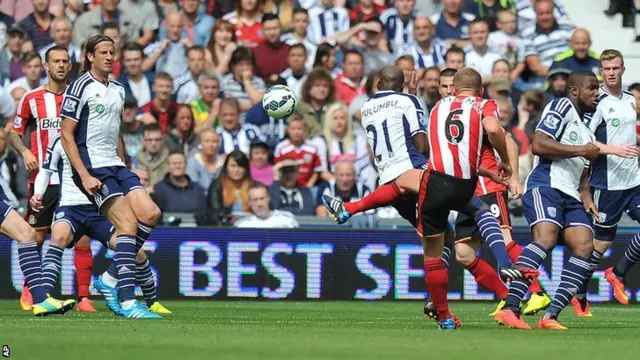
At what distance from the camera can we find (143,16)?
835 inches

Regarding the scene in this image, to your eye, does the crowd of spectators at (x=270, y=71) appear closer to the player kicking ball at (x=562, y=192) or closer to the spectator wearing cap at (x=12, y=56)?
the spectator wearing cap at (x=12, y=56)

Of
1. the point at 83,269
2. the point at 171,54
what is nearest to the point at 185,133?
the point at 171,54

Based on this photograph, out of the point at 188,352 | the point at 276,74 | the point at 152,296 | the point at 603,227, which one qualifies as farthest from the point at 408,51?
the point at 188,352

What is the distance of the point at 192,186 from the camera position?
59.4ft

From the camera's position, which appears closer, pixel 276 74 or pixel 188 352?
pixel 188 352

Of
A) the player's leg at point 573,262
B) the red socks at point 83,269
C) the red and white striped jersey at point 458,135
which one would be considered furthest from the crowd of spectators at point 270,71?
the red and white striped jersey at point 458,135

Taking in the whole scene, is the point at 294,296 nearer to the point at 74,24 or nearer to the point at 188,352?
the point at 74,24

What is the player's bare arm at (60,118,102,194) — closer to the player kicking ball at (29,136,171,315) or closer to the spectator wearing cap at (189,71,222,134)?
the player kicking ball at (29,136,171,315)

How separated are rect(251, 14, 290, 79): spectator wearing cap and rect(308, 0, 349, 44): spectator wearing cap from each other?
2.83 feet

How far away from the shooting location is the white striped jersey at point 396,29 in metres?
21.3

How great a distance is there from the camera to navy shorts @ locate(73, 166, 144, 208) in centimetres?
1218

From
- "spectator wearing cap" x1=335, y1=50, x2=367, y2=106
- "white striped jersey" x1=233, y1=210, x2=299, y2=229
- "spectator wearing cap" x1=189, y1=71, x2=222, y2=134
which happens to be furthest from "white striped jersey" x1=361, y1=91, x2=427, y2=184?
"spectator wearing cap" x1=335, y1=50, x2=367, y2=106

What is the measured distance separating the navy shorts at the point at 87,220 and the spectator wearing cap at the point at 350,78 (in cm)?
686

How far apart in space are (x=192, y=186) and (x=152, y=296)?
4.70m
